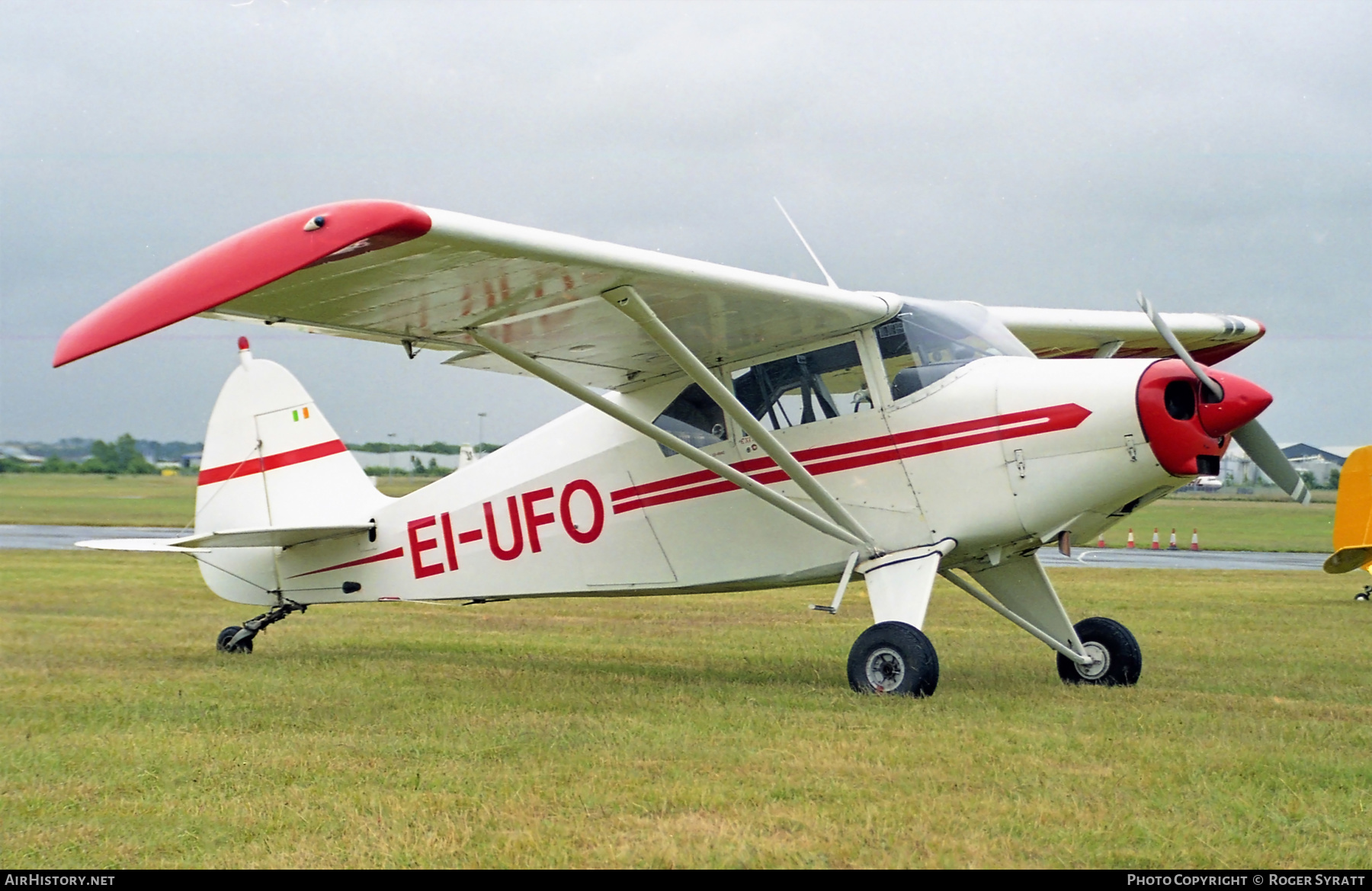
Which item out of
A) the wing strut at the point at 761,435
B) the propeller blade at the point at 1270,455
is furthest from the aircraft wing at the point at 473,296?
the propeller blade at the point at 1270,455

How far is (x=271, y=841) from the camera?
429cm

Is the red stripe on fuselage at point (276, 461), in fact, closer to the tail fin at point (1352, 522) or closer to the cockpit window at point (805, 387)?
the cockpit window at point (805, 387)

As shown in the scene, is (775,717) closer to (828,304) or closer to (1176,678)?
(828,304)

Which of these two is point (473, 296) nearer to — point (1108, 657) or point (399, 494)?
point (1108, 657)

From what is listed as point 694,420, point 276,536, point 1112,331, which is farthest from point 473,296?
point 1112,331

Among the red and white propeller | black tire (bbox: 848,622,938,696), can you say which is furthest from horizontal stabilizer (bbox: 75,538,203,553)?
the red and white propeller

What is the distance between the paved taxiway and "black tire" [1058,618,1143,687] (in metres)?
14.0

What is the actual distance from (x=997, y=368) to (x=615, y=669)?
Result: 146 inches

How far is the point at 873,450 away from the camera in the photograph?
7914 millimetres

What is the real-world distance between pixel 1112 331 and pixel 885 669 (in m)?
4.36

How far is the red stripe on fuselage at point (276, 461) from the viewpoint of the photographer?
35.4ft

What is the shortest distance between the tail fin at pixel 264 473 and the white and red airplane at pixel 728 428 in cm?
41

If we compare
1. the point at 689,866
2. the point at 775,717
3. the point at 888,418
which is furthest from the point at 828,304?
the point at 689,866

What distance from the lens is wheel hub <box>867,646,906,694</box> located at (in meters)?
7.31
